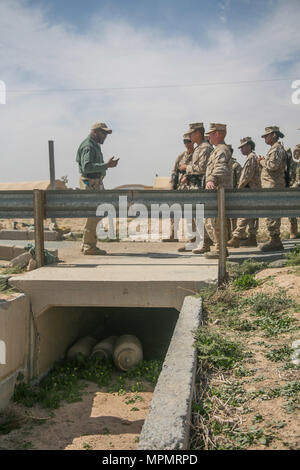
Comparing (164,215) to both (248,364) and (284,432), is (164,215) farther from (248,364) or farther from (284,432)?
(284,432)

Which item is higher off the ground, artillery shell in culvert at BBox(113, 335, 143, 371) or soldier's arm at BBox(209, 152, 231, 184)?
soldier's arm at BBox(209, 152, 231, 184)

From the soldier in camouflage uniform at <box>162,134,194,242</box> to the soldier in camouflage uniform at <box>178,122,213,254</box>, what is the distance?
1.11m

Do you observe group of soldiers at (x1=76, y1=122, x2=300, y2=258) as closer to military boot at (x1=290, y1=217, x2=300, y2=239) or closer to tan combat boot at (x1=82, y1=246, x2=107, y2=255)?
tan combat boot at (x1=82, y1=246, x2=107, y2=255)

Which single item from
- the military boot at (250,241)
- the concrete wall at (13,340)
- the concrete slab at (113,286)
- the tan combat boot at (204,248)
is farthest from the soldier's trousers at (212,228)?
the concrete wall at (13,340)

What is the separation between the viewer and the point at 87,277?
6.18m

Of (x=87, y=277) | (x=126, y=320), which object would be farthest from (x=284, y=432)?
(x=126, y=320)

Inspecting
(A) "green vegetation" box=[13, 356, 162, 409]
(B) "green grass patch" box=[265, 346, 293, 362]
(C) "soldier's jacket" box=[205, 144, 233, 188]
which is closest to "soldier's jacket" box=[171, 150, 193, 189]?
(C) "soldier's jacket" box=[205, 144, 233, 188]

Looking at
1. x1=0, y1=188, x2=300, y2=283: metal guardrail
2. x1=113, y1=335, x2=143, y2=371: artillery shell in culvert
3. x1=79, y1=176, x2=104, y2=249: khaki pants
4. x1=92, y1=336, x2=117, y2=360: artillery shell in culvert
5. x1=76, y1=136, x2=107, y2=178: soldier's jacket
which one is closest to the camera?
x1=0, y1=188, x2=300, y2=283: metal guardrail

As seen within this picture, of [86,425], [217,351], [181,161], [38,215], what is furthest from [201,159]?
[217,351]

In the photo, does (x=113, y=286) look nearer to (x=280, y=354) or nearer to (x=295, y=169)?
(x=280, y=354)

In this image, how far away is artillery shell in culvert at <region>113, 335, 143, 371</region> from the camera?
22.4ft

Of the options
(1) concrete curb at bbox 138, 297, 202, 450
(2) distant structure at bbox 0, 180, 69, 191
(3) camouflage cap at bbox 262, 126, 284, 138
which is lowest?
(1) concrete curb at bbox 138, 297, 202, 450

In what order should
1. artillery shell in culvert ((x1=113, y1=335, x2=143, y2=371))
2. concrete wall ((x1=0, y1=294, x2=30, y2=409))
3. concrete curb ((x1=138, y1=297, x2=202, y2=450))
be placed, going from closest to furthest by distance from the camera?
concrete curb ((x1=138, y1=297, x2=202, y2=450)) → concrete wall ((x1=0, y1=294, x2=30, y2=409)) → artillery shell in culvert ((x1=113, y1=335, x2=143, y2=371))
